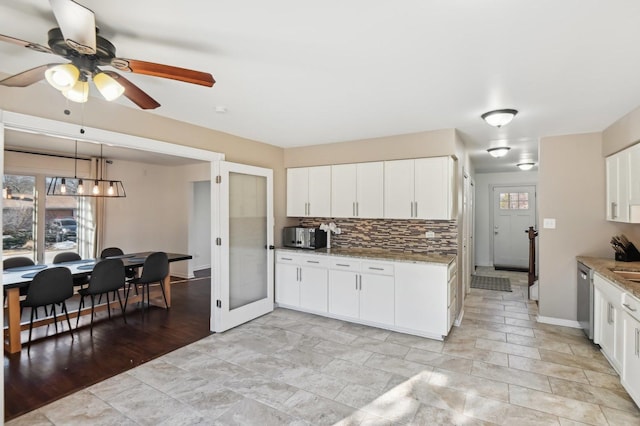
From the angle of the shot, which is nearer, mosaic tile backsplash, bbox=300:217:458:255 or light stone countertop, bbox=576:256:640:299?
light stone countertop, bbox=576:256:640:299

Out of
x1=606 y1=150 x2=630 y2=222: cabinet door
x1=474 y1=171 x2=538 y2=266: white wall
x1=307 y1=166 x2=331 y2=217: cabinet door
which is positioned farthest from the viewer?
x1=474 y1=171 x2=538 y2=266: white wall

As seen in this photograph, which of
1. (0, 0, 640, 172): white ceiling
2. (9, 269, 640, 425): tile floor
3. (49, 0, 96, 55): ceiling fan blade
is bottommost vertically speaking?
(9, 269, 640, 425): tile floor

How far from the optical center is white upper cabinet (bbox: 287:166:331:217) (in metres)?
4.69

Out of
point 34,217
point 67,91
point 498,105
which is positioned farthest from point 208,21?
point 34,217

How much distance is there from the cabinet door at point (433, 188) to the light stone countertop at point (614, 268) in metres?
1.51

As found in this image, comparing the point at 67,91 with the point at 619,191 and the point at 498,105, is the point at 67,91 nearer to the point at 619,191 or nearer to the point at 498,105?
the point at 498,105

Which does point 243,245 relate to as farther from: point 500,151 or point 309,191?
point 500,151

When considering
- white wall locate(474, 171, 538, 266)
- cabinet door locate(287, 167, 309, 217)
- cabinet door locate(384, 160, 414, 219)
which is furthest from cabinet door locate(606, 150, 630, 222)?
white wall locate(474, 171, 538, 266)

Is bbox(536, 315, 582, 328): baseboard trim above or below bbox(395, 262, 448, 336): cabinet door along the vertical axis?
below

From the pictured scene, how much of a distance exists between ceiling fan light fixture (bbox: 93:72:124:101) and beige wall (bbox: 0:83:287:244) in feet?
3.63

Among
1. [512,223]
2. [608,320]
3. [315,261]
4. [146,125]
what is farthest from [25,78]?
[512,223]

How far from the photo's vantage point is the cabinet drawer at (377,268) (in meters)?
3.81

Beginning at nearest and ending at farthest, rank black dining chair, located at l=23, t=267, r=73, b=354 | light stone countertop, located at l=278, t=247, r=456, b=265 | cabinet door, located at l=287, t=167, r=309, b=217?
black dining chair, located at l=23, t=267, r=73, b=354 → light stone countertop, located at l=278, t=247, r=456, b=265 → cabinet door, located at l=287, t=167, r=309, b=217

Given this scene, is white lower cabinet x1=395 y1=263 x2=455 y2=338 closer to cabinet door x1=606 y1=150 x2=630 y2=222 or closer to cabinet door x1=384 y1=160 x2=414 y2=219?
cabinet door x1=384 y1=160 x2=414 y2=219
